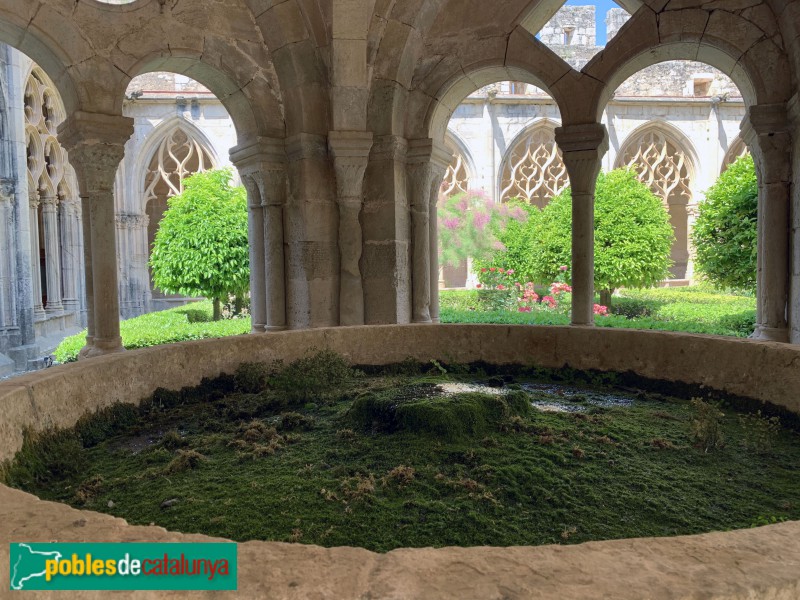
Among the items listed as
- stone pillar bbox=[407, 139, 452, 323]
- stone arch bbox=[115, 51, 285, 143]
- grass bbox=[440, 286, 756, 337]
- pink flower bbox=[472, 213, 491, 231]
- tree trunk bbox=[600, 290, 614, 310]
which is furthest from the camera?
pink flower bbox=[472, 213, 491, 231]

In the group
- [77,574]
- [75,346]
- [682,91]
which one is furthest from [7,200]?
[682,91]

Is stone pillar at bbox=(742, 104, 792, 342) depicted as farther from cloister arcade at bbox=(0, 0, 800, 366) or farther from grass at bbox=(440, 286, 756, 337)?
grass at bbox=(440, 286, 756, 337)

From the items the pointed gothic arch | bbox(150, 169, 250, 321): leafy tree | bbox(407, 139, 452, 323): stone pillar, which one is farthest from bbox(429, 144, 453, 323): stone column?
the pointed gothic arch

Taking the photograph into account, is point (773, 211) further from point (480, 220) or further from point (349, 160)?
point (480, 220)

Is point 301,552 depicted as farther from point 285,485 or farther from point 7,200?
point 7,200

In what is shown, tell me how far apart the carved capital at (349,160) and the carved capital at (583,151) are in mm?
1839

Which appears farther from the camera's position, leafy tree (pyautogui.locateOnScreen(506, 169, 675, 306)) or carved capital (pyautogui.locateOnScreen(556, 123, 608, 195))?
leafy tree (pyautogui.locateOnScreen(506, 169, 675, 306))

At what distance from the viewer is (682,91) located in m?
17.5

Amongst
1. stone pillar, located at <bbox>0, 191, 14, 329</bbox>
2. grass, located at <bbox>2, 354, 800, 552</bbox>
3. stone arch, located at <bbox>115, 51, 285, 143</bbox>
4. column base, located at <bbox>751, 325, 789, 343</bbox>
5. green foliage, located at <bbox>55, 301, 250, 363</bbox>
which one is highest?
stone arch, located at <bbox>115, 51, 285, 143</bbox>

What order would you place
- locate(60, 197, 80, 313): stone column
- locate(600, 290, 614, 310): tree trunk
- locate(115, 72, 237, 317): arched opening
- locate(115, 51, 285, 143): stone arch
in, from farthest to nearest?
locate(115, 72, 237, 317): arched opening
locate(60, 197, 80, 313): stone column
locate(600, 290, 614, 310): tree trunk
locate(115, 51, 285, 143): stone arch

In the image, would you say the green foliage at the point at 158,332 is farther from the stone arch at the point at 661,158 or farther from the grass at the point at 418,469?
the stone arch at the point at 661,158

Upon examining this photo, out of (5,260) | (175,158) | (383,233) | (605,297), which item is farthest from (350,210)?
(175,158)

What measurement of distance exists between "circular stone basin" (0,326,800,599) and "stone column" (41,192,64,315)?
29.0 ft

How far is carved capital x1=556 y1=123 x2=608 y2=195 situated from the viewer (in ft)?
18.5
